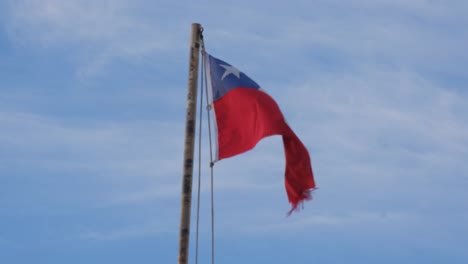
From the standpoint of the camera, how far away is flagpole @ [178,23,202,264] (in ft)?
56.2

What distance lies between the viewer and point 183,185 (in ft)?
57.4

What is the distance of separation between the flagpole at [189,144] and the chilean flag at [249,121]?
722 mm

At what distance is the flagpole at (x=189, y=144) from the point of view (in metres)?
17.1

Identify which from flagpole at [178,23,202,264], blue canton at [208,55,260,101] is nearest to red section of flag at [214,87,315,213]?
blue canton at [208,55,260,101]

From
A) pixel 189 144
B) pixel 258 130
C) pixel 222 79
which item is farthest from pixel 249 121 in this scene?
pixel 189 144

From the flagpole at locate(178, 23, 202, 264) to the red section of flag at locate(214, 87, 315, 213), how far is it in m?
1.41

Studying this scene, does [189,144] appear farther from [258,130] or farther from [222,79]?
[222,79]

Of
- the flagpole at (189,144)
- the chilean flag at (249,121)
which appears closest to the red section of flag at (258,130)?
the chilean flag at (249,121)

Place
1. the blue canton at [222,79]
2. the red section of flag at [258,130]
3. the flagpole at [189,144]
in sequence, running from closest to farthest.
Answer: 1. the flagpole at [189,144]
2. the red section of flag at [258,130]
3. the blue canton at [222,79]

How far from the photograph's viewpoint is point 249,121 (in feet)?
65.0

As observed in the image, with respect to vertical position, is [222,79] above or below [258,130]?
above

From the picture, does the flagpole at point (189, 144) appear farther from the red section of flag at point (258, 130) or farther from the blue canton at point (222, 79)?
the red section of flag at point (258, 130)

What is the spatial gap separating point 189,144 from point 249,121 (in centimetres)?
248

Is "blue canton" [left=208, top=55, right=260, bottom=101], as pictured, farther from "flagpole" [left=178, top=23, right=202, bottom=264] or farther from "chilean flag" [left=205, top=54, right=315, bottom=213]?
"flagpole" [left=178, top=23, right=202, bottom=264]
